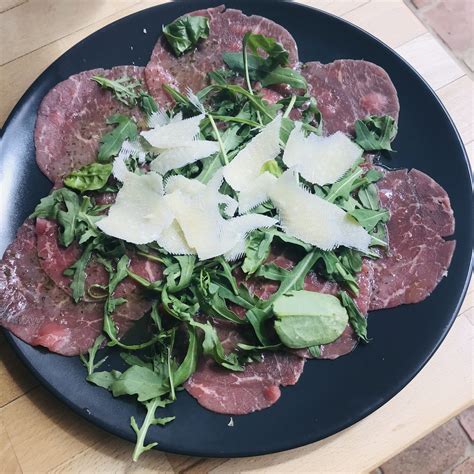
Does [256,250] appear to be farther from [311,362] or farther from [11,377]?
[11,377]

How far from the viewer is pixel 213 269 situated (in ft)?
5.21

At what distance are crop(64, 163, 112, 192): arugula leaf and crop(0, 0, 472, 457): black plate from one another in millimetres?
108

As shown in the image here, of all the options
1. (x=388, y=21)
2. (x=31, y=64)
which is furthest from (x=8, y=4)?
(x=388, y=21)

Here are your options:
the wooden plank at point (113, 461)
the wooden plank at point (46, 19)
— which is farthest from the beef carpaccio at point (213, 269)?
the wooden plank at point (46, 19)

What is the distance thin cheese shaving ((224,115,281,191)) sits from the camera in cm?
162

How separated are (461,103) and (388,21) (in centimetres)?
37

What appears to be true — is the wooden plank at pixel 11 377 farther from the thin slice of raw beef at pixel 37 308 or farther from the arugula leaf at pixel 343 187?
the arugula leaf at pixel 343 187

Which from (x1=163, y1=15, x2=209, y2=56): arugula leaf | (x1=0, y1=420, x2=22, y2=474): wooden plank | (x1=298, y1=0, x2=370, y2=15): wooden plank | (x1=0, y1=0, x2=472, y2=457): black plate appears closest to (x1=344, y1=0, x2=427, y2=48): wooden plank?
(x1=298, y1=0, x2=370, y2=15): wooden plank

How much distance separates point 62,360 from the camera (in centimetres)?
156

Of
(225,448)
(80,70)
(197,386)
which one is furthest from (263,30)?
(225,448)

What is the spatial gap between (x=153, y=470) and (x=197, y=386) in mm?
253

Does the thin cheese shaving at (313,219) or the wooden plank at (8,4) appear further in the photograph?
the wooden plank at (8,4)

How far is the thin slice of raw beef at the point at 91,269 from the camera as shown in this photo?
159 cm

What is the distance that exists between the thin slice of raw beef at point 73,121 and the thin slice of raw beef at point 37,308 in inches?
8.1
